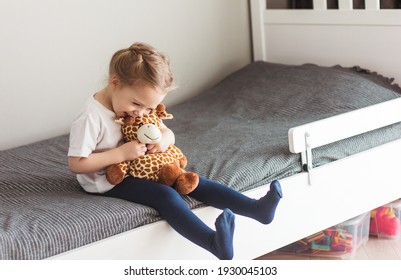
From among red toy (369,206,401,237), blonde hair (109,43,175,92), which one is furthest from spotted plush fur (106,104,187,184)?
red toy (369,206,401,237)

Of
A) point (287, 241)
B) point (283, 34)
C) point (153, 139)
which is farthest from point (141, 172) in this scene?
point (283, 34)

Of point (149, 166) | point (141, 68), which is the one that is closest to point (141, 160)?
point (149, 166)

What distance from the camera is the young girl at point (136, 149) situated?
6.12 feet

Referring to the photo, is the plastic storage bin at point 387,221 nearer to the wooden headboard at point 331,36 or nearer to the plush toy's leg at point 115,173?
the wooden headboard at point 331,36

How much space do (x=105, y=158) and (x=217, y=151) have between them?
50 centimetres

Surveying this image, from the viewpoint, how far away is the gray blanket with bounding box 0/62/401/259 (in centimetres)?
179

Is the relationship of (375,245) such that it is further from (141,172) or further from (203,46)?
(203,46)

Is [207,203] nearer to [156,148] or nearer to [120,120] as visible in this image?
[156,148]

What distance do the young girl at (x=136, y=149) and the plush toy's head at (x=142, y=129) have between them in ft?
0.05

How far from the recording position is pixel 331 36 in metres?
3.00

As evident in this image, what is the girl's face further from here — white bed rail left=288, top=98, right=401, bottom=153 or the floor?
the floor

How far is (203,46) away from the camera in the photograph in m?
3.28

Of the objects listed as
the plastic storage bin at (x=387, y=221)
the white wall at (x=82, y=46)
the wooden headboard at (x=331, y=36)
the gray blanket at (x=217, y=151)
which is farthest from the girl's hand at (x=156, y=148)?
the wooden headboard at (x=331, y=36)

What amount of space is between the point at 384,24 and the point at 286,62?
0.58m
